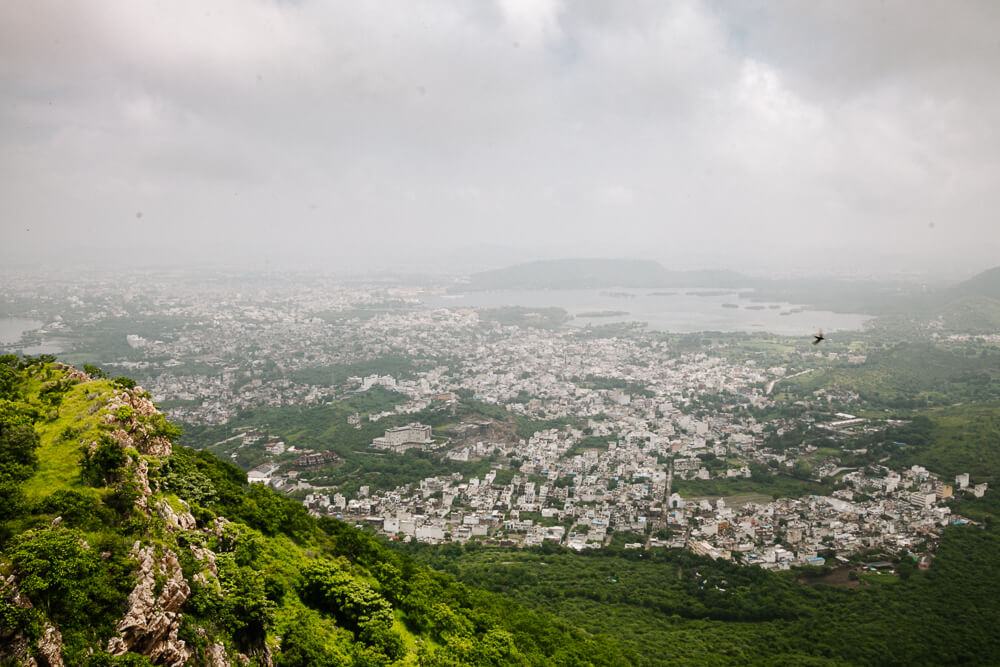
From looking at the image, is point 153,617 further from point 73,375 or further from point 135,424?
point 73,375

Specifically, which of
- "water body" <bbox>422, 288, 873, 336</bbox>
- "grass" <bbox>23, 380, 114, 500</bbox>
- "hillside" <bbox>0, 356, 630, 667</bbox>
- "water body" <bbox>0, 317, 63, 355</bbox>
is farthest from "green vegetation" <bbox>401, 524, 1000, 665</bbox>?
"water body" <bbox>422, 288, 873, 336</bbox>

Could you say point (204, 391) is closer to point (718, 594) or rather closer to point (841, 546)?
point (718, 594)

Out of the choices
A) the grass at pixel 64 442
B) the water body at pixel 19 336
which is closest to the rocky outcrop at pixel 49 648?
the grass at pixel 64 442

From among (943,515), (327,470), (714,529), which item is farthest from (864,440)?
(327,470)

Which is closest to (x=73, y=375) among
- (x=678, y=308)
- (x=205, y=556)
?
(x=205, y=556)

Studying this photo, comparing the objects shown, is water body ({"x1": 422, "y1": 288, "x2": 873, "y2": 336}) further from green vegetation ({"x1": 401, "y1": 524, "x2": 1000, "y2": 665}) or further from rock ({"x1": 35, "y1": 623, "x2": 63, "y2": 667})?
rock ({"x1": 35, "y1": 623, "x2": 63, "y2": 667})

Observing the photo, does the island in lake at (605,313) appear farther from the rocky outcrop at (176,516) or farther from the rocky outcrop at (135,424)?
the rocky outcrop at (176,516)

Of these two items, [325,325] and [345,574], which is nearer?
[345,574]
